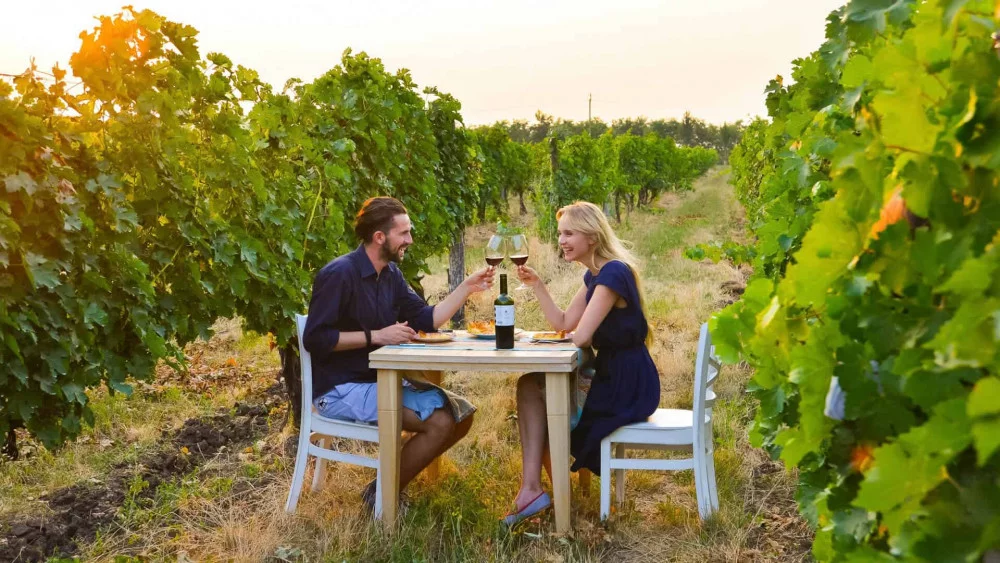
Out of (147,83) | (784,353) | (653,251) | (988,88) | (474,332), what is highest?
(147,83)

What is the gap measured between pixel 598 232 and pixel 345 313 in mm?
1139

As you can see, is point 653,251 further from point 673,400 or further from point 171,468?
point 171,468

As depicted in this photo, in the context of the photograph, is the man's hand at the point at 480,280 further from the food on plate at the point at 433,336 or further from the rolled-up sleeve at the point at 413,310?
the rolled-up sleeve at the point at 413,310

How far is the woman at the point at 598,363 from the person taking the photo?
3600mm

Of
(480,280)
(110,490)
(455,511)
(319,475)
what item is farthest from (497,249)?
(110,490)

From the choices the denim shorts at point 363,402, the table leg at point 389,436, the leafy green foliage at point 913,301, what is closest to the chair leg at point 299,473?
the denim shorts at point 363,402

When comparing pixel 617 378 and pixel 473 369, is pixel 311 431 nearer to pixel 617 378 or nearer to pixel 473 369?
pixel 473 369

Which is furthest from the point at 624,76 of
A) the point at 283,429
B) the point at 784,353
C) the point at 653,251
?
the point at 784,353

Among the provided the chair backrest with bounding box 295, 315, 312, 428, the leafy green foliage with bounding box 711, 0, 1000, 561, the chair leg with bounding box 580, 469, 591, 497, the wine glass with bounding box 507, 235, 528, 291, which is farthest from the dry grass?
the leafy green foliage with bounding box 711, 0, 1000, 561

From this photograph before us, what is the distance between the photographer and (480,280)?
380cm

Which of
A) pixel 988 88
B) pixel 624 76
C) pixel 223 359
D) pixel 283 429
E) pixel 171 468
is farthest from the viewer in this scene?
pixel 624 76

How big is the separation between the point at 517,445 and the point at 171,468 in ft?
5.81

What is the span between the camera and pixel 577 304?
13.0 feet

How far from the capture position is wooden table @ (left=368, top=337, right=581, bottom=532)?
3.37 m
